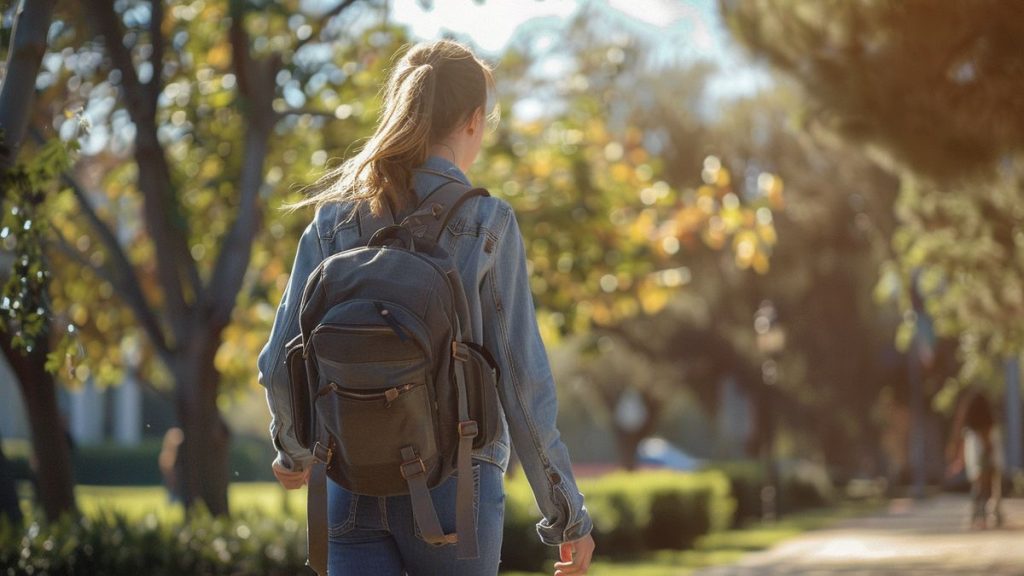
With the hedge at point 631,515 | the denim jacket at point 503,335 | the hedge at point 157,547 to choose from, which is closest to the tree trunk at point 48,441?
the hedge at point 157,547

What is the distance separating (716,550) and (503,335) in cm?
1532

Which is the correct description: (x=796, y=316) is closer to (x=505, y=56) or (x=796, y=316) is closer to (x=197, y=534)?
(x=505, y=56)

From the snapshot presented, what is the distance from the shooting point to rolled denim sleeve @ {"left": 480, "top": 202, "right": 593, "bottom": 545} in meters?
3.05

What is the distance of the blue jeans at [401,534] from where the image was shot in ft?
9.63

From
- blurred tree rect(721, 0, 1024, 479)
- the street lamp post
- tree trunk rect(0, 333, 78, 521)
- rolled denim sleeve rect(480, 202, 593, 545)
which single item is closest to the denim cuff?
A: rolled denim sleeve rect(480, 202, 593, 545)

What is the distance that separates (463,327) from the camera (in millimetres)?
2979

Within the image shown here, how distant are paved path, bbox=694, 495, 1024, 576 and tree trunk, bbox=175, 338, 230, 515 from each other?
506 cm

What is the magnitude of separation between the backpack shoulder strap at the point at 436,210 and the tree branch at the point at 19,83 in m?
2.56

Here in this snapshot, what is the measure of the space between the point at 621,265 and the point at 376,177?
9.91 m

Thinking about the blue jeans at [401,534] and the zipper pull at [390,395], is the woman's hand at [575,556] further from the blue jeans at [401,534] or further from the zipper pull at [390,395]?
the zipper pull at [390,395]

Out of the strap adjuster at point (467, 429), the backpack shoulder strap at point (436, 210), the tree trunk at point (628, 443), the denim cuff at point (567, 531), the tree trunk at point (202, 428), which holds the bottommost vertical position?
the tree trunk at point (628, 443)

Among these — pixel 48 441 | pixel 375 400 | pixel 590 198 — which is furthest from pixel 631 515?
pixel 375 400

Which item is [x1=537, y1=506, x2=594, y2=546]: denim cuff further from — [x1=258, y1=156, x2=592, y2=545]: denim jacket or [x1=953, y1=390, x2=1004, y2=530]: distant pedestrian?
[x1=953, y1=390, x2=1004, y2=530]: distant pedestrian

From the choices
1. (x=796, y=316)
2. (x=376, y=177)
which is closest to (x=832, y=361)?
(x=796, y=316)
